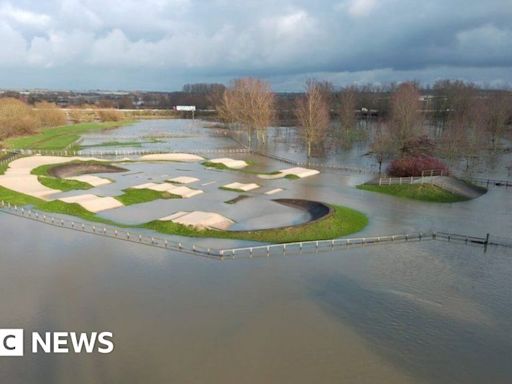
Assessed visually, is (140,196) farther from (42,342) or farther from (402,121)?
(402,121)

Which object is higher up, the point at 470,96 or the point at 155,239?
the point at 470,96

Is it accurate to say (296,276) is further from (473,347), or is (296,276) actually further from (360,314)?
(473,347)

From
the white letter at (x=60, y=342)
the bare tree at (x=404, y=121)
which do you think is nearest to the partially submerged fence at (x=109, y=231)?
the white letter at (x=60, y=342)

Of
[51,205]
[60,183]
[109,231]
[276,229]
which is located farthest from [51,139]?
[276,229]

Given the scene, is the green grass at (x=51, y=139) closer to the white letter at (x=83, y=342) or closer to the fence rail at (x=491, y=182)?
the fence rail at (x=491, y=182)

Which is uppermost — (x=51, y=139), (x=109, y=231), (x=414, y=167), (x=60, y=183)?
(x=414, y=167)

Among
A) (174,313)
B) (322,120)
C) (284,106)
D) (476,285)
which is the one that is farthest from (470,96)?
(174,313)
